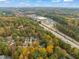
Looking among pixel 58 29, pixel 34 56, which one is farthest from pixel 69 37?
pixel 34 56

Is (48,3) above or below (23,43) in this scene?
below

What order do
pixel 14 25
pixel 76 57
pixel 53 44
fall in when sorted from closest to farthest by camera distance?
pixel 76 57 < pixel 53 44 < pixel 14 25

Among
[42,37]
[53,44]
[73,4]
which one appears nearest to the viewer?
[53,44]

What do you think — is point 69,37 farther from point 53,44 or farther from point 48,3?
point 48,3

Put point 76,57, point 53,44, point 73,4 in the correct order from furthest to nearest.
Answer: point 73,4, point 53,44, point 76,57

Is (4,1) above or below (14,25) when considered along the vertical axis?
below

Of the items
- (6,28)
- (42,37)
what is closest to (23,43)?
(42,37)

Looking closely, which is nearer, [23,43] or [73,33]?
[23,43]

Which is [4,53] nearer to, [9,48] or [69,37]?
[9,48]

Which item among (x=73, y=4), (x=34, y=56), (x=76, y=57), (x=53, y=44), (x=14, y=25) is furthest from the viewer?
(x=73, y=4)
